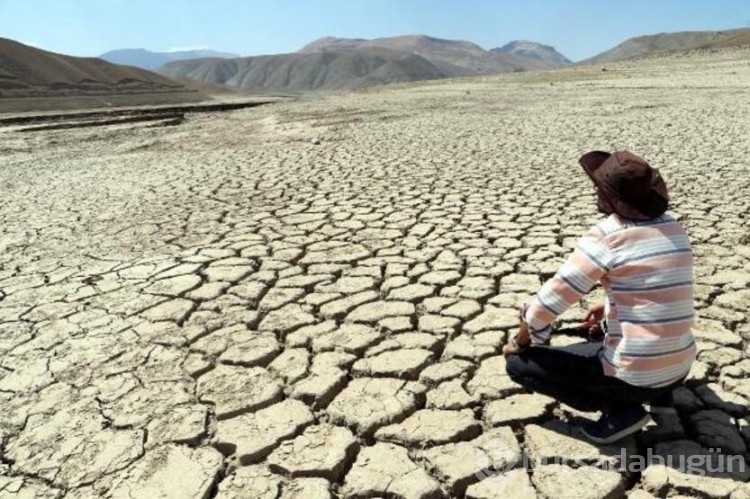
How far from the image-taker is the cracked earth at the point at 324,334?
6.13ft

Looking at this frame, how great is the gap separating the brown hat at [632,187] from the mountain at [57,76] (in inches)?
1541

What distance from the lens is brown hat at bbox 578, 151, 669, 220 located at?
65.9 inches

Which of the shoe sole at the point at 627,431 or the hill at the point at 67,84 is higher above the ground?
the hill at the point at 67,84

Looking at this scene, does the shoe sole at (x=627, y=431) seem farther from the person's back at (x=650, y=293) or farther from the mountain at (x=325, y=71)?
the mountain at (x=325, y=71)

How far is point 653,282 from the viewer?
1.72 metres

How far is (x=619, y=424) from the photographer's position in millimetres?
1835

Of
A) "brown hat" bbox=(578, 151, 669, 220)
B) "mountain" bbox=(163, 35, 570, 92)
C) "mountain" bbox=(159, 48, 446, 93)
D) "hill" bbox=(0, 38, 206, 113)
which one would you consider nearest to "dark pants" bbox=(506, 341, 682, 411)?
"brown hat" bbox=(578, 151, 669, 220)

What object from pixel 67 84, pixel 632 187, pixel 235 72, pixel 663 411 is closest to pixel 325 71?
pixel 235 72

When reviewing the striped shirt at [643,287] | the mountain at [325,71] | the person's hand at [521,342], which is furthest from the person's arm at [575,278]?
the mountain at [325,71]

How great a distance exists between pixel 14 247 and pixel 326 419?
132 inches

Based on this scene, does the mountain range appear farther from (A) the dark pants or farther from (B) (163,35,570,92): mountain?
(A) the dark pants

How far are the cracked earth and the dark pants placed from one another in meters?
A: 0.10

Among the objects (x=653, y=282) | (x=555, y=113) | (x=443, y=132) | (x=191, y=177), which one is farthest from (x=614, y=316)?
(x=555, y=113)

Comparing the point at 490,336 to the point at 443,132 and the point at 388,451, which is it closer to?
the point at 388,451
